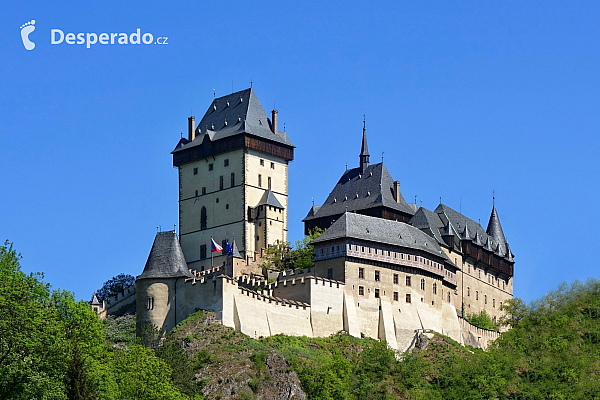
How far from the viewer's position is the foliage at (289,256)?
97938mm

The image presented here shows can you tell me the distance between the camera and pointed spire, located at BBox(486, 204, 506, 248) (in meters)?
121

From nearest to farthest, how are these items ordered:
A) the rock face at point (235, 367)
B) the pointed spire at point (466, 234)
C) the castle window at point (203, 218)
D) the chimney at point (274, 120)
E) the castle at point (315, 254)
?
1. the rock face at point (235, 367)
2. the castle at point (315, 254)
3. the castle window at point (203, 218)
4. the pointed spire at point (466, 234)
5. the chimney at point (274, 120)

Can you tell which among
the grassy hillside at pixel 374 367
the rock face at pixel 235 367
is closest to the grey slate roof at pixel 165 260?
the grassy hillside at pixel 374 367

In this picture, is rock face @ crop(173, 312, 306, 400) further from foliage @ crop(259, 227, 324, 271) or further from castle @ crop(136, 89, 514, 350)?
foliage @ crop(259, 227, 324, 271)

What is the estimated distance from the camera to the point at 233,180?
107m

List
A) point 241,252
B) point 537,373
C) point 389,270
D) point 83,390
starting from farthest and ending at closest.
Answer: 1. point 241,252
2. point 389,270
3. point 537,373
4. point 83,390

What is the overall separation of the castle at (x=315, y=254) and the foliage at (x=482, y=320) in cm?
94

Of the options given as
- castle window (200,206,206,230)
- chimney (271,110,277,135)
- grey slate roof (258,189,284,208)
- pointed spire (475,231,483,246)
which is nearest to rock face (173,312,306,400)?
grey slate roof (258,189,284,208)

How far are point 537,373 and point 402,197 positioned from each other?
87.5ft

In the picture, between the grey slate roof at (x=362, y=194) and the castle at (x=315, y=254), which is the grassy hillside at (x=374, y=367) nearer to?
the castle at (x=315, y=254)

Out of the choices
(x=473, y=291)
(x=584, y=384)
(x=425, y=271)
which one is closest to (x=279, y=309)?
(x=425, y=271)

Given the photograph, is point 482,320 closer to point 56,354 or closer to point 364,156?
point 364,156

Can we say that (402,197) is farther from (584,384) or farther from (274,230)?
(584,384)

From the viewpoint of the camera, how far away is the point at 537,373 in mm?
84500
